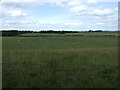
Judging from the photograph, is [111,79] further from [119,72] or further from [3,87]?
[3,87]

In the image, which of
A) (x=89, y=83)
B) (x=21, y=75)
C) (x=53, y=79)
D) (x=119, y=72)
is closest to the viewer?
(x=89, y=83)

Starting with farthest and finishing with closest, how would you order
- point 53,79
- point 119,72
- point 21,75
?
point 119,72
point 21,75
point 53,79

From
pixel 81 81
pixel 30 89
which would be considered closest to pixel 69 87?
pixel 81 81

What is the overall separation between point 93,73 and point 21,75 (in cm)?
248

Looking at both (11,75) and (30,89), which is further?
(11,75)

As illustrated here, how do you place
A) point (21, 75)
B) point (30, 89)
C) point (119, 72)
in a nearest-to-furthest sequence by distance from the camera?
Answer: 1. point (30, 89)
2. point (21, 75)
3. point (119, 72)

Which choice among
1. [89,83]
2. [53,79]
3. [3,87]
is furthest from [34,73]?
[89,83]

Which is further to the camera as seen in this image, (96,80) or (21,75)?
(21,75)

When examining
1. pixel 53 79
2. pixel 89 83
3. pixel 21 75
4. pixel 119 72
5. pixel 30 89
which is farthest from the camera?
pixel 119 72

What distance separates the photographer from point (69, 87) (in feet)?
16.2

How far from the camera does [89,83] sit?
5262 millimetres

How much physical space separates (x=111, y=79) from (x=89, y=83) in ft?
3.07

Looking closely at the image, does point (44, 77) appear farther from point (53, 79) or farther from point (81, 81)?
point (81, 81)

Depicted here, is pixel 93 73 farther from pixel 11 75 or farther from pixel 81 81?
pixel 11 75
